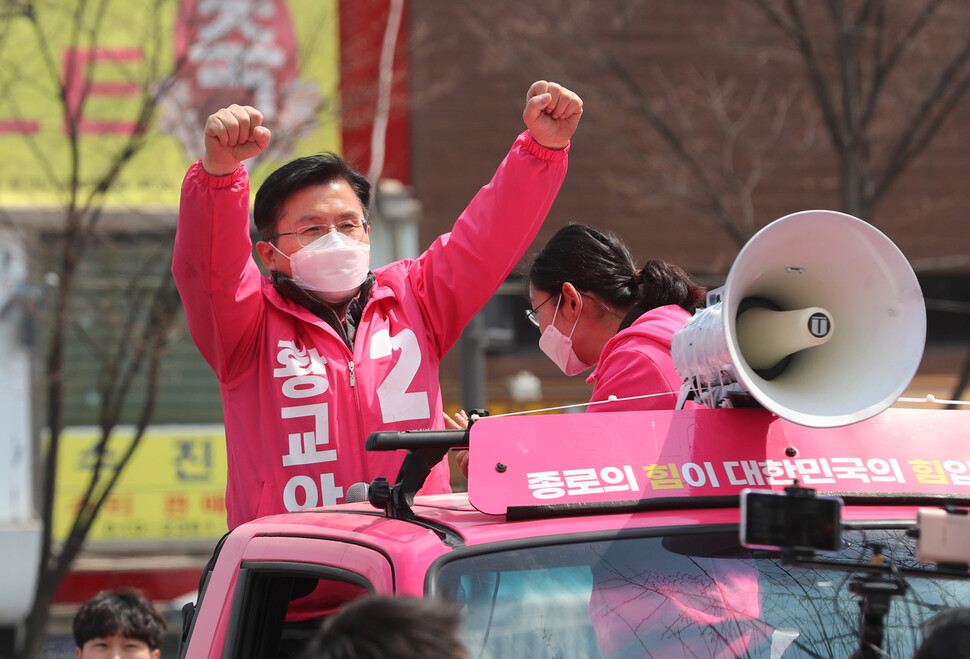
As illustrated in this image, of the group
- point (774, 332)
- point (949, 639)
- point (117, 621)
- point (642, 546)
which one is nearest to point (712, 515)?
point (642, 546)

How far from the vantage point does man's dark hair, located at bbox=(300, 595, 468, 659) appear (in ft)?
4.81

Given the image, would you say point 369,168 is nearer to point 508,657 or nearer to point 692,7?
point 692,7

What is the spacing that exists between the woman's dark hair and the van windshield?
1.36 meters

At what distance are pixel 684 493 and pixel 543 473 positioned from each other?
0.86 feet

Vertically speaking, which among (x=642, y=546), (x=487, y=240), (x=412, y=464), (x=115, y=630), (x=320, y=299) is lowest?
(x=115, y=630)

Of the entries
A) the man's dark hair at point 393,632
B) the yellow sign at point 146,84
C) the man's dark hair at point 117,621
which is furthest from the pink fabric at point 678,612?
the yellow sign at point 146,84

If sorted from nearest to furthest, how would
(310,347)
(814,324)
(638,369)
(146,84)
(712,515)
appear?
Answer: (712,515), (814,324), (638,369), (310,347), (146,84)

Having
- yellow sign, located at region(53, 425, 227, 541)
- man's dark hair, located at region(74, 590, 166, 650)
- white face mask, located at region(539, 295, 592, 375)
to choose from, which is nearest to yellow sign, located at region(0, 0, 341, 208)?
yellow sign, located at region(53, 425, 227, 541)

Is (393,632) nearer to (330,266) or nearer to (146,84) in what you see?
(330,266)

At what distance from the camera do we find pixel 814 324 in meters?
2.26

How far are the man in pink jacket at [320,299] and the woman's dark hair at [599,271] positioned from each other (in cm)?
A: 26

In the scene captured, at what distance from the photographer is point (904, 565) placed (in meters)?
1.97

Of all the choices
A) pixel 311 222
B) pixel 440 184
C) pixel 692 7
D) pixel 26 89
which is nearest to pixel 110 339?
pixel 26 89

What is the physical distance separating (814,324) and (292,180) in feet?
5.08
